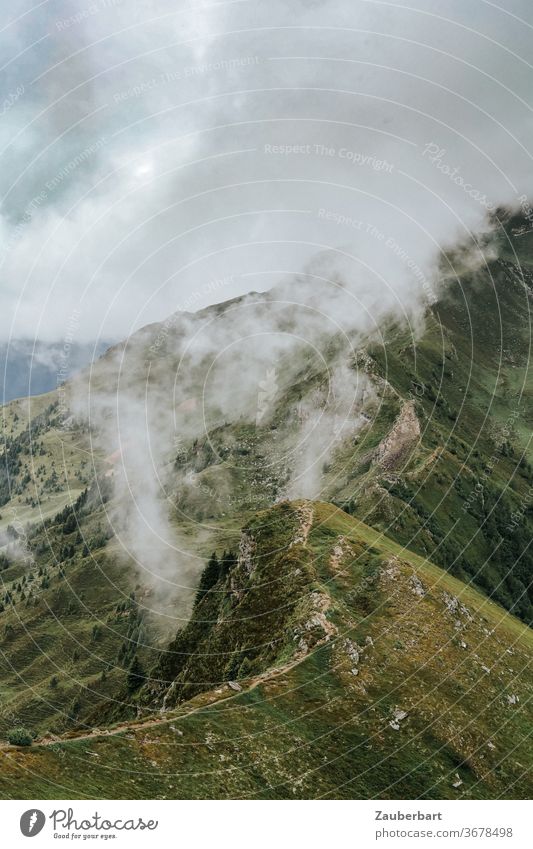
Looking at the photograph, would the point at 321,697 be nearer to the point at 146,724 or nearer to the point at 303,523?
the point at 146,724

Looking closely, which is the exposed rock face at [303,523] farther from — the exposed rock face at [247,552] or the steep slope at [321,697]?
the exposed rock face at [247,552]

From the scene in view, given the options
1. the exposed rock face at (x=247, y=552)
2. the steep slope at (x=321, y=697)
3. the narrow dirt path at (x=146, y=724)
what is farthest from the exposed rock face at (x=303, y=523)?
the narrow dirt path at (x=146, y=724)

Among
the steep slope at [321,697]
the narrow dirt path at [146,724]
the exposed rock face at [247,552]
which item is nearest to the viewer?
the narrow dirt path at [146,724]

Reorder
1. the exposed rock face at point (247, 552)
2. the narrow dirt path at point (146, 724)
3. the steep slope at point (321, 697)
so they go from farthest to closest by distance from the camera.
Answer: the exposed rock face at point (247, 552) → the steep slope at point (321, 697) → the narrow dirt path at point (146, 724)

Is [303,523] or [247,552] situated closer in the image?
[247,552]

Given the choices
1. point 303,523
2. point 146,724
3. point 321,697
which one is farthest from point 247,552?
point 146,724

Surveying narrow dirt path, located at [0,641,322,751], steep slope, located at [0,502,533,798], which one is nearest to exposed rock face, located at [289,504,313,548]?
steep slope, located at [0,502,533,798]

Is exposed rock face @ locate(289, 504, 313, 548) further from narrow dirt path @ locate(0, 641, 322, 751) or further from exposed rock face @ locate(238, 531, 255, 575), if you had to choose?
narrow dirt path @ locate(0, 641, 322, 751)
